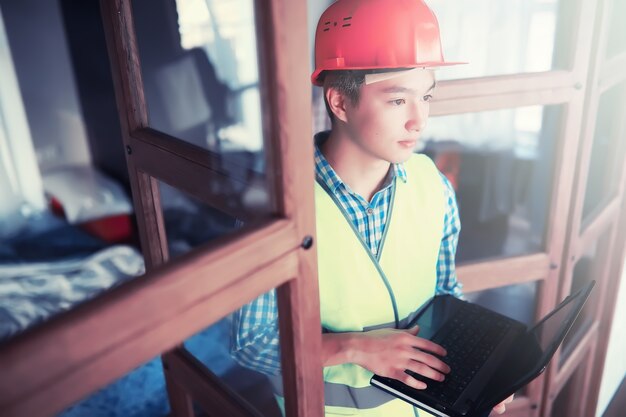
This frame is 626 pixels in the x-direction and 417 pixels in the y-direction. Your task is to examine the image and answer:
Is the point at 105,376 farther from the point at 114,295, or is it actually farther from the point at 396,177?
the point at 396,177

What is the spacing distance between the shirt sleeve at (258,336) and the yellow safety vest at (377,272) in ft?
0.50

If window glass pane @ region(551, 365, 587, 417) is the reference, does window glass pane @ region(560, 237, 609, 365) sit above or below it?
above

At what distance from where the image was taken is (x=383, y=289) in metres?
0.96

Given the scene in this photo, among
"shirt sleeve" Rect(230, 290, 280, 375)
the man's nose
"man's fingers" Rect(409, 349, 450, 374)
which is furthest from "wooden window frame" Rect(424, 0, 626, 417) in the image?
"shirt sleeve" Rect(230, 290, 280, 375)

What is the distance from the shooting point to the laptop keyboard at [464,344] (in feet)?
2.71

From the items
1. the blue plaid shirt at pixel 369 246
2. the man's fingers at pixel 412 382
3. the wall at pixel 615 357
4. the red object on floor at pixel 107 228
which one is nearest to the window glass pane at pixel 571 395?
the wall at pixel 615 357

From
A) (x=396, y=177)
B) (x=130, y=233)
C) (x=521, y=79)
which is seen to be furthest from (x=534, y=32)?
(x=130, y=233)

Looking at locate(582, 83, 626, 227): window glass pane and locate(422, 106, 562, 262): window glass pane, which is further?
locate(422, 106, 562, 262): window glass pane

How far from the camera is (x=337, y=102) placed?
90 cm

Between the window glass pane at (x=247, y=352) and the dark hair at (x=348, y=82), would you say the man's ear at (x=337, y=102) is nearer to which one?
the dark hair at (x=348, y=82)

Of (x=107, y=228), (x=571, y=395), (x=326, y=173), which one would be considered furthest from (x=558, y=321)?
(x=107, y=228)

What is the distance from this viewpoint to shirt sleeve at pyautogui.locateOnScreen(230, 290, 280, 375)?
68cm

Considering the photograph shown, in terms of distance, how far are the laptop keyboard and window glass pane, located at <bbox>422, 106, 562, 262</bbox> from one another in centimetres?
180

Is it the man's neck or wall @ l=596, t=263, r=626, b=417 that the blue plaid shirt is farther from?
wall @ l=596, t=263, r=626, b=417
